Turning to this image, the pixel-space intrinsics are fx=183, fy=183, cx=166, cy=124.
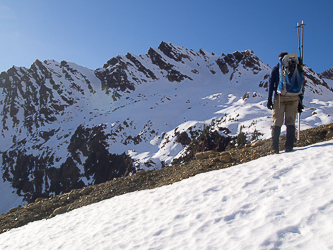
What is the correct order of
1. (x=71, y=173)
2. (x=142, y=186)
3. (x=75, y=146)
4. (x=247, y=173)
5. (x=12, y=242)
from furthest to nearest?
(x=75, y=146) < (x=71, y=173) < (x=142, y=186) < (x=12, y=242) < (x=247, y=173)

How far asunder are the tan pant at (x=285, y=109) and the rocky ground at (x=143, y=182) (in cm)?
111

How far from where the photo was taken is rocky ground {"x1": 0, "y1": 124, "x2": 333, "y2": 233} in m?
6.18

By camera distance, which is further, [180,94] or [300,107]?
[180,94]

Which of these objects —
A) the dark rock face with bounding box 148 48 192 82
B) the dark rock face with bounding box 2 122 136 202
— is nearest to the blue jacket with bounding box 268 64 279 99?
the dark rock face with bounding box 2 122 136 202

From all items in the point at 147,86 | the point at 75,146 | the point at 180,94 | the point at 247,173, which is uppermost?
the point at 147,86

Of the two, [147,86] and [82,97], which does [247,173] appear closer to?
[147,86]

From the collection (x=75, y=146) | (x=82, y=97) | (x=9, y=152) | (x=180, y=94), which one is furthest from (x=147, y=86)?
(x=9, y=152)

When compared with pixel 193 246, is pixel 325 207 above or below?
above

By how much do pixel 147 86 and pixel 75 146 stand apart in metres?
33.0

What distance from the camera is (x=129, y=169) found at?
2972cm

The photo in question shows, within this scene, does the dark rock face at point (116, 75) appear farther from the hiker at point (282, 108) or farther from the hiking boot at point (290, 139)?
the hiking boot at point (290, 139)

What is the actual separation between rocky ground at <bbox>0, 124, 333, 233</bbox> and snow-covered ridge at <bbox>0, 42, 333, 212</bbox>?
12270mm

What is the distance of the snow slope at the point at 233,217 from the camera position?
2.18 meters

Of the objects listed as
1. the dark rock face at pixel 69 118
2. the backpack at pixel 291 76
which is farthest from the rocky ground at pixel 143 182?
the dark rock face at pixel 69 118
